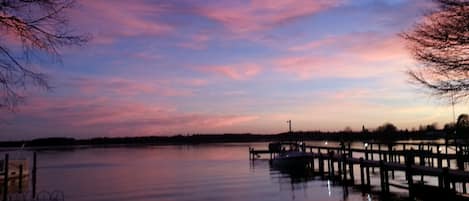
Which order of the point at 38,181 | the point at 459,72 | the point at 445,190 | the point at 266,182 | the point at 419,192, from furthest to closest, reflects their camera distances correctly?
the point at 38,181
the point at 266,182
the point at 419,192
the point at 445,190
the point at 459,72

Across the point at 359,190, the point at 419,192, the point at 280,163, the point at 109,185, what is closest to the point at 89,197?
the point at 109,185

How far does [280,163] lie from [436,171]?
41.1m

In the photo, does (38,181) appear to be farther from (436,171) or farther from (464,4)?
(464,4)

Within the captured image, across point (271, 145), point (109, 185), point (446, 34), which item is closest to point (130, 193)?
point (109, 185)

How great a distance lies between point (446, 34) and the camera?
57.0 ft

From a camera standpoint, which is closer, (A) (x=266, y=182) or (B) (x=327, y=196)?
(B) (x=327, y=196)

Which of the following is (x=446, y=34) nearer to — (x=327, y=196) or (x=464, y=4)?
(x=464, y=4)

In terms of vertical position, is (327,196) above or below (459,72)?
below

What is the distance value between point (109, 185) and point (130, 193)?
9.68 m

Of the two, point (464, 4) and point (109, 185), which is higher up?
point (464, 4)

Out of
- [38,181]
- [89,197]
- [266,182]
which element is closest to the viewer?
[89,197]

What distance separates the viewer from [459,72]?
17891mm

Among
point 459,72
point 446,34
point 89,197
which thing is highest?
point 446,34

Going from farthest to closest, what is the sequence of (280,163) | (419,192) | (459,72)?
(280,163) < (419,192) < (459,72)
